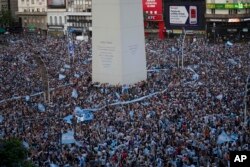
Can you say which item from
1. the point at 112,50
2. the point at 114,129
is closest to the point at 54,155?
the point at 114,129

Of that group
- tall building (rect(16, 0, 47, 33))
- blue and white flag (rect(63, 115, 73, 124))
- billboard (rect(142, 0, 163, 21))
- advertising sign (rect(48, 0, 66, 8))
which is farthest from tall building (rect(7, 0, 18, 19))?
blue and white flag (rect(63, 115, 73, 124))

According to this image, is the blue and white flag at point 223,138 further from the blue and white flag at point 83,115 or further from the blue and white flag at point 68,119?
the blue and white flag at point 68,119

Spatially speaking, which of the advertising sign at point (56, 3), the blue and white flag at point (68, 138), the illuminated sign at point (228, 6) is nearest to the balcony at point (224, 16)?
the illuminated sign at point (228, 6)

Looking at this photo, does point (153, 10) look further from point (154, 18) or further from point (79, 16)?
point (79, 16)

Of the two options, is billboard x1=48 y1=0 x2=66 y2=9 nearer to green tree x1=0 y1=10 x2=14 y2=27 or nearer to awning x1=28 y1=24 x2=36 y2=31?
awning x1=28 y1=24 x2=36 y2=31

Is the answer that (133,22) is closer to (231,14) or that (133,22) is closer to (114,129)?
(114,129)
